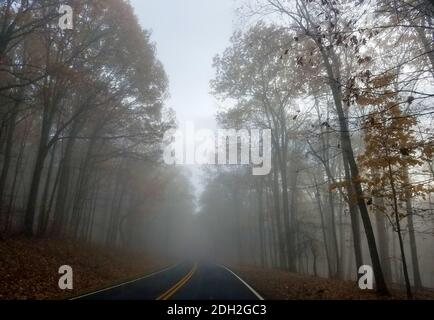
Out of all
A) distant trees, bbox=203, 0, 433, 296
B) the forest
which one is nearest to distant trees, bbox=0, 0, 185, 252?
the forest

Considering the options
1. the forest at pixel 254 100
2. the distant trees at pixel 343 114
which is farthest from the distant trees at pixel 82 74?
the distant trees at pixel 343 114

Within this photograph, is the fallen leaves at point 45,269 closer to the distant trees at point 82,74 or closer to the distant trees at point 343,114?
the distant trees at point 82,74

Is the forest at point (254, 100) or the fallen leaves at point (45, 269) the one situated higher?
the forest at point (254, 100)

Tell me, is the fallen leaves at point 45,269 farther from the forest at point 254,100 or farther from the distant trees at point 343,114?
the distant trees at point 343,114

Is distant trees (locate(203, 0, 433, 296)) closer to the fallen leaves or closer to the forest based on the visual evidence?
the forest

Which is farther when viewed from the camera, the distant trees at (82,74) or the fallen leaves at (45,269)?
the distant trees at (82,74)

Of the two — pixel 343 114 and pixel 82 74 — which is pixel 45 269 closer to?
pixel 82 74

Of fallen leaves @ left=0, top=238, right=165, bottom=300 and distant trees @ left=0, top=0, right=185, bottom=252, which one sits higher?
distant trees @ left=0, top=0, right=185, bottom=252

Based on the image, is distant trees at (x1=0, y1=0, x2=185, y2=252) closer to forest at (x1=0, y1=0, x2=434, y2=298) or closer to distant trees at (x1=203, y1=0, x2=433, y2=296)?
forest at (x1=0, y1=0, x2=434, y2=298)

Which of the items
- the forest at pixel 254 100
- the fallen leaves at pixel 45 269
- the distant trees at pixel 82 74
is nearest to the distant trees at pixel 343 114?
the forest at pixel 254 100

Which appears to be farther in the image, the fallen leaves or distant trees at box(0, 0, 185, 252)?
distant trees at box(0, 0, 185, 252)

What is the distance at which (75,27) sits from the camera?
1752 centimetres

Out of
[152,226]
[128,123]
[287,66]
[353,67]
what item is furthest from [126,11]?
[152,226]

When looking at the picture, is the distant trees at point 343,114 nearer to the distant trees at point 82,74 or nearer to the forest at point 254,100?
the forest at point 254,100
